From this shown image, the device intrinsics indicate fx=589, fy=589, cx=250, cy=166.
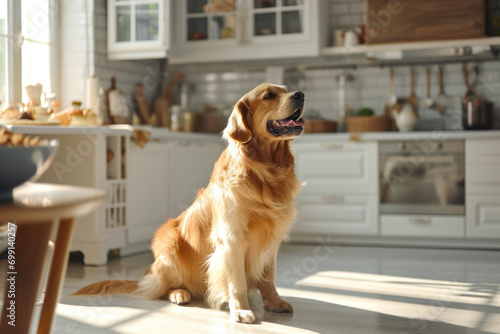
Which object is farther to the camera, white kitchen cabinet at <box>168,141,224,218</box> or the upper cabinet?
the upper cabinet

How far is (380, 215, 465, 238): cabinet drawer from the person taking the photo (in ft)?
13.9

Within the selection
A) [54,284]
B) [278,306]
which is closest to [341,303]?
[278,306]

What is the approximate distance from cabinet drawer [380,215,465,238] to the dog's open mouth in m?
2.39

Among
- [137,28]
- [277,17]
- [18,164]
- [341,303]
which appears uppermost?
[277,17]

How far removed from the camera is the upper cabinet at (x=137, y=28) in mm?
4621

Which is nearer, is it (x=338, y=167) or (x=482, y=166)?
(x=482, y=166)

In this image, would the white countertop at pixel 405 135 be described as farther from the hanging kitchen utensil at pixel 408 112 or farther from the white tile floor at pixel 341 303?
the white tile floor at pixel 341 303

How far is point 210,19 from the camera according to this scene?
501 cm

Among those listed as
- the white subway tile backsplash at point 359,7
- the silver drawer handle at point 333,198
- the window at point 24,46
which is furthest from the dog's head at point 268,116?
the white subway tile backsplash at point 359,7

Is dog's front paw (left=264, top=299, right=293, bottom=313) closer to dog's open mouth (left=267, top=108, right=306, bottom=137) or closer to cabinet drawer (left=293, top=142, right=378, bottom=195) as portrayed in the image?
dog's open mouth (left=267, top=108, right=306, bottom=137)

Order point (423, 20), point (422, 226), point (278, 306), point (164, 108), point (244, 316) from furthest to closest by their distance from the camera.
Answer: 1. point (164, 108)
2. point (423, 20)
3. point (422, 226)
4. point (278, 306)
5. point (244, 316)

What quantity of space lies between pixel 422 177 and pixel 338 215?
0.69 m

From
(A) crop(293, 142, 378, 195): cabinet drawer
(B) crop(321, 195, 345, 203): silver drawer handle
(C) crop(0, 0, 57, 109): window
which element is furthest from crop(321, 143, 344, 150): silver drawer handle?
(C) crop(0, 0, 57, 109): window

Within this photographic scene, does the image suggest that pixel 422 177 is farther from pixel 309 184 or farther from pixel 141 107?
pixel 141 107
